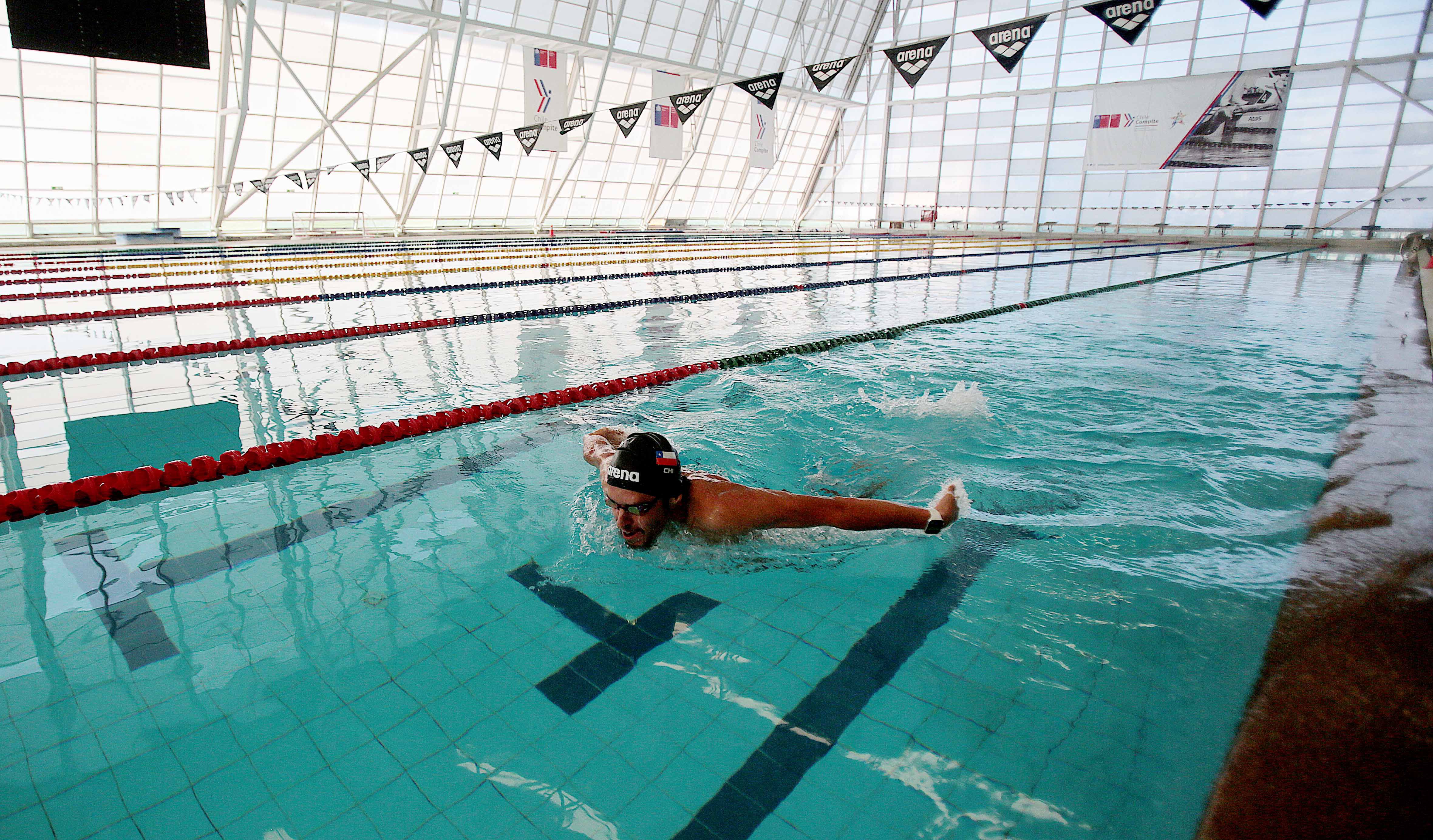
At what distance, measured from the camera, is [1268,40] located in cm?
1917

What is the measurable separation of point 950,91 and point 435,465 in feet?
88.1

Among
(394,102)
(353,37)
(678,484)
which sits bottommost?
(678,484)

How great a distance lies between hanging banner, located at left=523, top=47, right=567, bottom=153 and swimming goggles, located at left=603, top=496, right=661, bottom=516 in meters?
13.7

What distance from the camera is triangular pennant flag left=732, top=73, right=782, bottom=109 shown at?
34.8 feet

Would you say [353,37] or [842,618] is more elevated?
[353,37]

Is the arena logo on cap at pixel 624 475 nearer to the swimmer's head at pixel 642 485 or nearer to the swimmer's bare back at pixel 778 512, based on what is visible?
the swimmer's head at pixel 642 485

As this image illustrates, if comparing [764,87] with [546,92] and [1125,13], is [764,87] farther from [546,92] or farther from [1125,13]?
[546,92]

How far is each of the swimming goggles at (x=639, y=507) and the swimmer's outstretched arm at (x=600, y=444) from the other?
575 millimetres

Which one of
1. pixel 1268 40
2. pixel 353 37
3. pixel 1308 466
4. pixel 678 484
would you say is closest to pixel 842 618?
pixel 678 484

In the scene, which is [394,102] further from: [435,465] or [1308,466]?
[1308,466]

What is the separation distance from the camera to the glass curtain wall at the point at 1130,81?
17.9 metres

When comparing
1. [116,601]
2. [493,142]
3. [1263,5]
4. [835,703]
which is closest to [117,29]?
[493,142]

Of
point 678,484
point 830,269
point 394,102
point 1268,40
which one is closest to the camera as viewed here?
point 678,484

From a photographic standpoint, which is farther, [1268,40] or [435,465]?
[1268,40]
